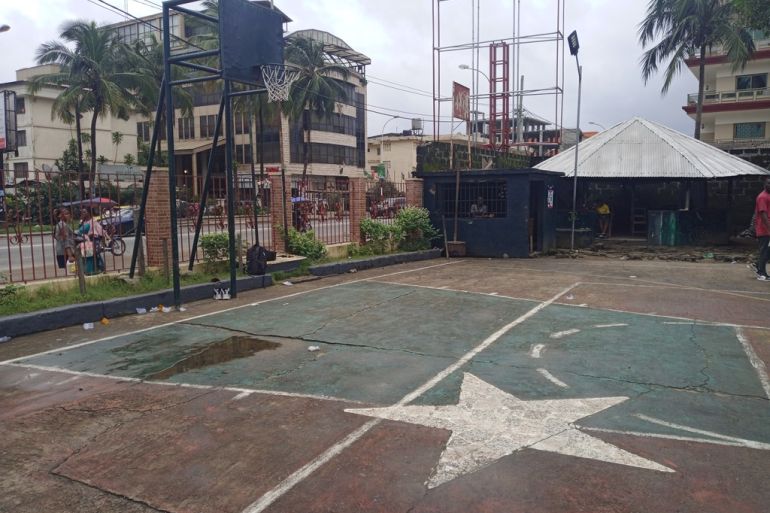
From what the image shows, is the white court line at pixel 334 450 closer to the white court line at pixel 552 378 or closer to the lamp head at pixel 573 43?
the white court line at pixel 552 378

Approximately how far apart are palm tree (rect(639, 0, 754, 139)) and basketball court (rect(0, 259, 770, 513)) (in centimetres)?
2506

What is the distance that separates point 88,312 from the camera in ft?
29.5

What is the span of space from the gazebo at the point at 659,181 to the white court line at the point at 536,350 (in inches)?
594

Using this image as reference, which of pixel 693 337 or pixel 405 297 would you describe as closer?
pixel 693 337

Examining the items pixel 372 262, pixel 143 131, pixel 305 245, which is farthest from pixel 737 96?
pixel 143 131

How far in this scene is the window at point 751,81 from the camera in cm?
4347

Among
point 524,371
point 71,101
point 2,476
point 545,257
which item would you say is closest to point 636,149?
point 545,257

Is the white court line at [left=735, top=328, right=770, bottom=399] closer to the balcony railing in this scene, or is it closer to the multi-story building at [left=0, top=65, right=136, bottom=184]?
the balcony railing

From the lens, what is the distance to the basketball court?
375cm

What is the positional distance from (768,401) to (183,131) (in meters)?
56.2

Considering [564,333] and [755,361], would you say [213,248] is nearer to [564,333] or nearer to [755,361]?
[564,333]

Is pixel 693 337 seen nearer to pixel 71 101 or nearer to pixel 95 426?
pixel 95 426

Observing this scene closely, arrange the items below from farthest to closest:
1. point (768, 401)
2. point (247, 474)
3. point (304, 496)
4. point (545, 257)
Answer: point (545, 257) → point (768, 401) → point (247, 474) → point (304, 496)

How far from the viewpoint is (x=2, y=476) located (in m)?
4.04
